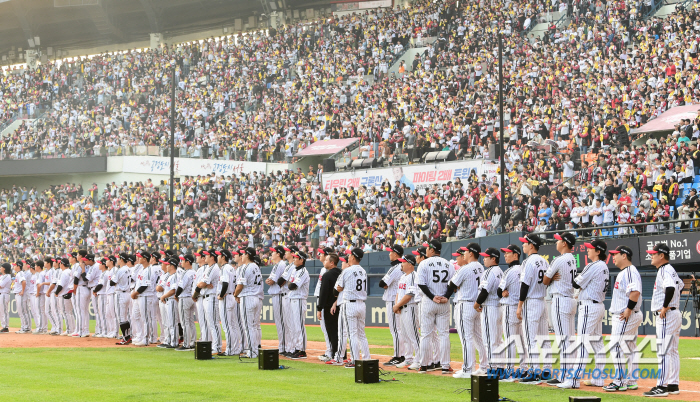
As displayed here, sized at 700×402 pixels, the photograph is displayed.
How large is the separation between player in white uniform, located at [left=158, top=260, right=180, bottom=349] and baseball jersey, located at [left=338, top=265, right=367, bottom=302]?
494 centimetres

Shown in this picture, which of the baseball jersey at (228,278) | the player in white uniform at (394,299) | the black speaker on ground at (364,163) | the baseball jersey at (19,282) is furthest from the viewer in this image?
the black speaker on ground at (364,163)

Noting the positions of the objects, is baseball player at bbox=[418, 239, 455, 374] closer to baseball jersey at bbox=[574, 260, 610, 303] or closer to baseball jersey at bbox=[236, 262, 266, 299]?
baseball jersey at bbox=[574, 260, 610, 303]

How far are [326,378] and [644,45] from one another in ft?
73.1

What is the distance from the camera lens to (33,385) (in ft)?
37.8

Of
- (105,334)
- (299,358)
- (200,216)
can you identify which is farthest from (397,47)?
(299,358)

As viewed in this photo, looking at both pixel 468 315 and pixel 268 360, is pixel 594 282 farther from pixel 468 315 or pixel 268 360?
pixel 268 360

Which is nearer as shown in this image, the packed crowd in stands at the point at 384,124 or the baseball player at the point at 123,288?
the baseball player at the point at 123,288

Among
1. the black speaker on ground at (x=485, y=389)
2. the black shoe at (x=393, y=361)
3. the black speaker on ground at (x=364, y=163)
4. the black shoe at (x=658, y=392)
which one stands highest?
the black speaker on ground at (x=364, y=163)

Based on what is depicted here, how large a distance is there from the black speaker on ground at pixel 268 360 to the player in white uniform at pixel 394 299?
2116mm

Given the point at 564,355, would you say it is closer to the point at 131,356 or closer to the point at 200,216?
the point at 131,356

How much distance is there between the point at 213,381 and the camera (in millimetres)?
11641

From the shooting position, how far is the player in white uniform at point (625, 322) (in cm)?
1033

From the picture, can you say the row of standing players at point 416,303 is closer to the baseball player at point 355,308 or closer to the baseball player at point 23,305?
the baseball player at point 355,308

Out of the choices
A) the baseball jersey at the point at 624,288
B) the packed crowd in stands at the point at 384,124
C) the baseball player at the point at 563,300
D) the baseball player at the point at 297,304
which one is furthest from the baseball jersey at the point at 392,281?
the packed crowd in stands at the point at 384,124
